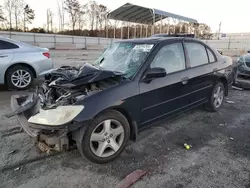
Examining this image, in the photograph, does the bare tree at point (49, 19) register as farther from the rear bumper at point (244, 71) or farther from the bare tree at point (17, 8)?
the rear bumper at point (244, 71)

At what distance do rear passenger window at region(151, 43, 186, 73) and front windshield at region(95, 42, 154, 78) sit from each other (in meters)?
0.20

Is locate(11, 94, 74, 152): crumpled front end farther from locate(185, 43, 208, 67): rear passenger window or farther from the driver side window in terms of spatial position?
locate(185, 43, 208, 67): rear passenger window

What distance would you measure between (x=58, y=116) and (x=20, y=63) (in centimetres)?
447

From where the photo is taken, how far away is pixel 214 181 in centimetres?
234

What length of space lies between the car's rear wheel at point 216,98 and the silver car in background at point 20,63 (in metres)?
4.82

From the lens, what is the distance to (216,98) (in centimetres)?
456

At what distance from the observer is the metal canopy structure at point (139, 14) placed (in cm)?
1559

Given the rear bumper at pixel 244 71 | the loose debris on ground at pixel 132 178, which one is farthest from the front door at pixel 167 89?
the rear bumper at pixel 244 71

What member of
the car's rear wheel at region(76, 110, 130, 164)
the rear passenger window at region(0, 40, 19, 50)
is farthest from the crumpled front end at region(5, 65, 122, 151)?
the rear passenger window at region(0, 40, 19, 50)

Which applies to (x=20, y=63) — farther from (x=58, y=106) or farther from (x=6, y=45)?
(x=58, y=106)

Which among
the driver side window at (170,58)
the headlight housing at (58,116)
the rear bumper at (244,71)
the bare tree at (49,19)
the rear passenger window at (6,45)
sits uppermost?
the bare tree at (49,19)

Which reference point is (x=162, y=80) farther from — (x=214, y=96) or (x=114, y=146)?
(x=214, y=96)

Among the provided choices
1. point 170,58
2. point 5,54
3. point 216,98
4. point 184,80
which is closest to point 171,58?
point 170,58

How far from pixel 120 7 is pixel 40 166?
1540cm
